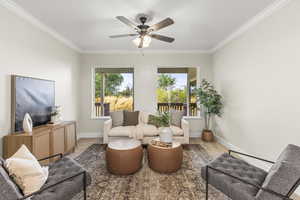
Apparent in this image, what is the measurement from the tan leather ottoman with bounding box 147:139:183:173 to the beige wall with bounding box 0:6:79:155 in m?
2.38

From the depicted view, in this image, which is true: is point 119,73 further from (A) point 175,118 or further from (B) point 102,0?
(B) point 102,0

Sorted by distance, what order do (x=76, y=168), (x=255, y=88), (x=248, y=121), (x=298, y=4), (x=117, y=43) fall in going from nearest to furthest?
(x=76, y=168)
(x=298, y=4)
(x=255, y=88)
(x=248, y=121)
(x=117, y=43)

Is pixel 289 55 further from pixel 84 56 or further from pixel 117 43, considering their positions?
pixel 84 56

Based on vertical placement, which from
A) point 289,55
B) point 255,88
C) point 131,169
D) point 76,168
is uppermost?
point 289,55

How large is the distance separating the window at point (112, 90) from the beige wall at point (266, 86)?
9.74ft

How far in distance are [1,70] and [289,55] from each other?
13.8 ft

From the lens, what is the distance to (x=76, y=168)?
1853 mm

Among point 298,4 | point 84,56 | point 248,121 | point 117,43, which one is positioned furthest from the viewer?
point 84,56

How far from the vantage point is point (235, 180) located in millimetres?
1632

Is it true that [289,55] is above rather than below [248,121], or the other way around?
above

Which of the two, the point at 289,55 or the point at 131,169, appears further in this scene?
the point at 131,169

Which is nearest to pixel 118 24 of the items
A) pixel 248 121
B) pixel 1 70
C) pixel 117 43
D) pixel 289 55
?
pixel 117 43

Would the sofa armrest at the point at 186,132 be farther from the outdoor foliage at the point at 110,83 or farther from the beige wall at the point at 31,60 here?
the beige wall at the point at 31,60

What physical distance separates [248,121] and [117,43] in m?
3.64
